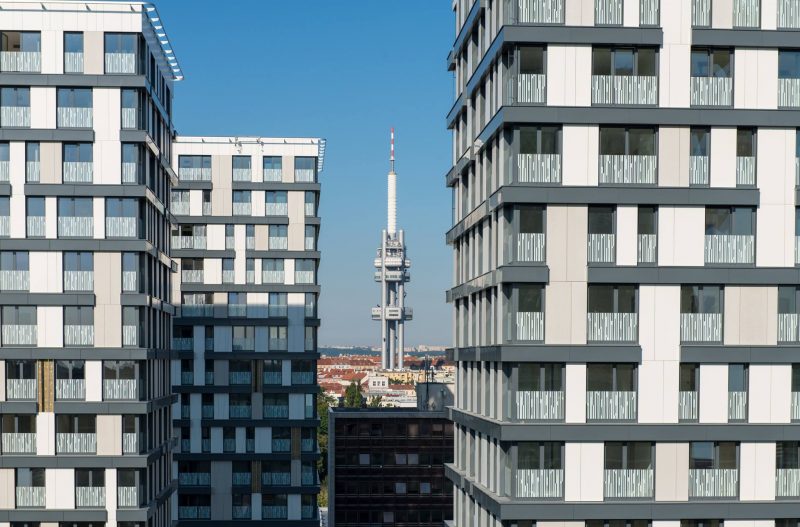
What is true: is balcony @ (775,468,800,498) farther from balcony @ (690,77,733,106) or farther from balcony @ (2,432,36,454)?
balcony @ (2,432,36,454)

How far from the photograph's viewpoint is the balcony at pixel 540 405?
36.4 m

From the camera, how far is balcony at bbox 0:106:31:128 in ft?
159

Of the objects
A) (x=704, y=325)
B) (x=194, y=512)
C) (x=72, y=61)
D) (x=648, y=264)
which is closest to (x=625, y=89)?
(x=648, y=264)

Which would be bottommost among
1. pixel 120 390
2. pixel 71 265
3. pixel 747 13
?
pixel 120 390

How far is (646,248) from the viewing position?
37.0 metres

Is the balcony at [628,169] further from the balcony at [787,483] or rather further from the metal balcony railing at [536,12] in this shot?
the balcony at [787,483]

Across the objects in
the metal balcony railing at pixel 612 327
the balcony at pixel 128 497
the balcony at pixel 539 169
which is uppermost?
the balcony at pixel 539 169

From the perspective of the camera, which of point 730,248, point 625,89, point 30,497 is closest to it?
point 625,89

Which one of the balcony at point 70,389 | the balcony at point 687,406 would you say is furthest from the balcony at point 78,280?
the balcony at point 687,406

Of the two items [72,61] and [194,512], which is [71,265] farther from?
[194,512]

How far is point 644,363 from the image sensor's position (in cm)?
3662

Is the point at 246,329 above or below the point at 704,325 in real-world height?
below

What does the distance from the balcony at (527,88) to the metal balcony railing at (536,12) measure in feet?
6.13

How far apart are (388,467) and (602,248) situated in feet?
202
